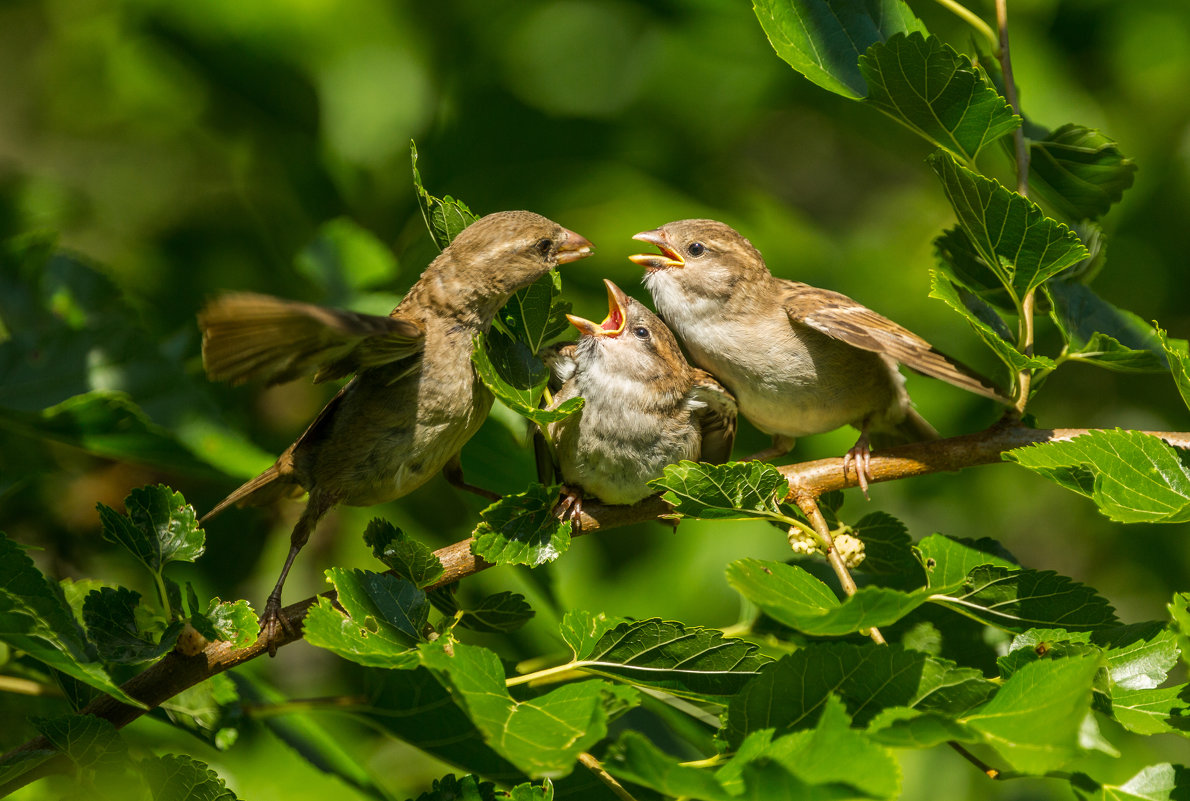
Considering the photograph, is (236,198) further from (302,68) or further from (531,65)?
(531,65)

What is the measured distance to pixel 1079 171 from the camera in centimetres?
283

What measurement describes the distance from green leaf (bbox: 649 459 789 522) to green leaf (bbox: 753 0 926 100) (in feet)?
3.28

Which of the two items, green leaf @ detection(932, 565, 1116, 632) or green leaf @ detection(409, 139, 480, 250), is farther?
green leaf @ detection(409, 139, 480, 250)

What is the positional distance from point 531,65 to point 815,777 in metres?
4.52

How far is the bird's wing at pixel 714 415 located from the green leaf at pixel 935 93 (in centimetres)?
110

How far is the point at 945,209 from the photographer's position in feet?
20.7

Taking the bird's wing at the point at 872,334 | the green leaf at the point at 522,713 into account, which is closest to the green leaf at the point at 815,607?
the green leaf at the point at 522,713

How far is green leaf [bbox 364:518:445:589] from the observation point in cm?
224

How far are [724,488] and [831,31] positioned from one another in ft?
4.12

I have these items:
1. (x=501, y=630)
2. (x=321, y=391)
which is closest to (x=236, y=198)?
(x=321, y=391)

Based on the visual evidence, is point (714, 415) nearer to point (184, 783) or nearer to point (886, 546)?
point (886, 546)

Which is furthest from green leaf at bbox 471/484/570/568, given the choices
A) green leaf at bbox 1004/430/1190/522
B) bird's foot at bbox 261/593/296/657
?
green leaf at bbox 1004/430/1190/522

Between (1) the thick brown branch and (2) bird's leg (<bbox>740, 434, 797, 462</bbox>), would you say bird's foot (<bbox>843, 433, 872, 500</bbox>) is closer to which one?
(1) the thick brown branch

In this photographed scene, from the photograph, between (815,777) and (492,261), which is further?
(492,261)
